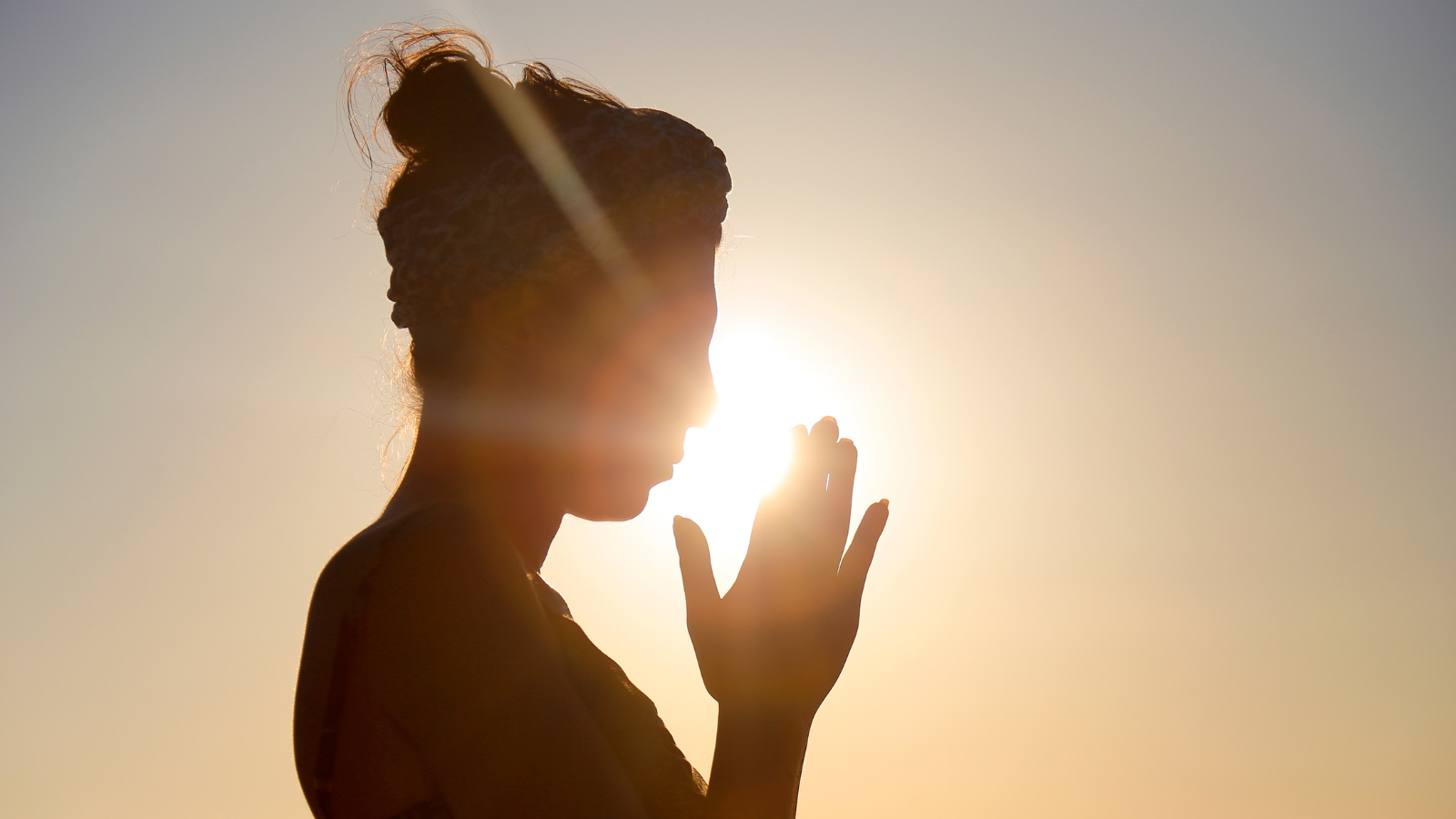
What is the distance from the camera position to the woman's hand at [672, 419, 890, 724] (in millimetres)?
2615

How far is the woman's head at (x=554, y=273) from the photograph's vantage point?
3.00 metres

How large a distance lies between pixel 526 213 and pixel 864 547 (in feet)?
4.52

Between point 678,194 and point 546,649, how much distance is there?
1489mm

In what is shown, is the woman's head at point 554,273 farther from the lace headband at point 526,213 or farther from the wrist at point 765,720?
the wrist at point 765,720

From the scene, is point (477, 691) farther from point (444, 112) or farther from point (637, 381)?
point (444, 112)

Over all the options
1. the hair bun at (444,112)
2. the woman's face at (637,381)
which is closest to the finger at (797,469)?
the woman's face at (637,381)

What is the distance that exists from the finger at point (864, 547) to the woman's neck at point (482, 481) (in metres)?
0.99

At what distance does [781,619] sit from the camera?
2664 millimetres

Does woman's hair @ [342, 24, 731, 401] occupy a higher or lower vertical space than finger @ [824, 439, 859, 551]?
higher

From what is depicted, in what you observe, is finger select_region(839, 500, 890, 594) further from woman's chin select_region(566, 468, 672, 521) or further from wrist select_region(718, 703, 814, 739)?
woman's chin select_region(566, 468, 672, 521)

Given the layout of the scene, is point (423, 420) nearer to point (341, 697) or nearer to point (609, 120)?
point (341, 697)

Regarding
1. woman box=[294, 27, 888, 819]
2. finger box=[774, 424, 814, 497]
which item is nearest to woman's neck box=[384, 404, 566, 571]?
woman box=[294, 27, 888, 819]

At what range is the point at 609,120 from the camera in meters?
3.25

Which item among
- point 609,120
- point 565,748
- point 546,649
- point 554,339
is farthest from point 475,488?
point 609,120
